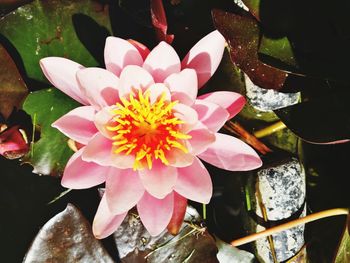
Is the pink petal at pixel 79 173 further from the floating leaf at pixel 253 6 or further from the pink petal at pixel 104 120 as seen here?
the floating leaf at pixel 253 6

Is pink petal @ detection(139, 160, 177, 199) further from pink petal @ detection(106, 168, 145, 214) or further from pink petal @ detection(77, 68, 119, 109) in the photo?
pink petal @ detection(77, 68, 119, 109)

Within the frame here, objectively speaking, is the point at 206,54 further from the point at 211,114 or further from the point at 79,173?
the point at 79,173

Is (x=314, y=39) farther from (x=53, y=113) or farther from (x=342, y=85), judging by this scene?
(x=53, y=113)

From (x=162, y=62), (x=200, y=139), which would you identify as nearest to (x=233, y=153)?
(x=200, y=139)

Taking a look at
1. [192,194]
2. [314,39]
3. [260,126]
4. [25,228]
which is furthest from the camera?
[260,126]

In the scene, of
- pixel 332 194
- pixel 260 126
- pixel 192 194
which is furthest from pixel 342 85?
pixel 192 194

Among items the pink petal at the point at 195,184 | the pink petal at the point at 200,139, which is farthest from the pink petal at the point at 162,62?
the pink petal at the point at 195,184

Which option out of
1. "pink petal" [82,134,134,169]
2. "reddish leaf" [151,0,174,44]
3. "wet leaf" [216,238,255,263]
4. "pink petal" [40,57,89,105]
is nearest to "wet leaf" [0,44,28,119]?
"pink petal" [40,57,89,105]
